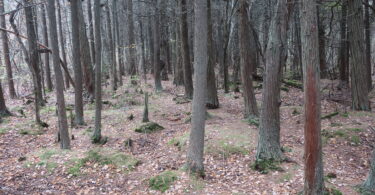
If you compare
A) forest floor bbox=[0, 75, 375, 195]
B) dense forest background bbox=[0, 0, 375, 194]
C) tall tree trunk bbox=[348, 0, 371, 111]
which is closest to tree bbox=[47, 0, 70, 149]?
dense forest background bbox=[0, 0, 375, 194]

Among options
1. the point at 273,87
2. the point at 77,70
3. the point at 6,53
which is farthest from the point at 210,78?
the point at 6,53

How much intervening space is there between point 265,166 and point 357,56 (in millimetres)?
7085

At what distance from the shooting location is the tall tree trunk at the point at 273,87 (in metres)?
6.32

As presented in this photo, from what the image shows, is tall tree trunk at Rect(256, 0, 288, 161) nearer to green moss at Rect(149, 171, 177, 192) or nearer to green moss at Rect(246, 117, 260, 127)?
green moss at Rect(149, 171, 177, 192)

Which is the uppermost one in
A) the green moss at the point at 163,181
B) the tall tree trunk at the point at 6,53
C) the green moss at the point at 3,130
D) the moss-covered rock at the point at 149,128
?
the tall tree trunk at the point at 6,53

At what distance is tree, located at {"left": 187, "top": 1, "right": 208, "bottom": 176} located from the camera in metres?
6.00

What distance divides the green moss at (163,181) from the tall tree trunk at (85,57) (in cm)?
982

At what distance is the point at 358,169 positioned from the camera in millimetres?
6887

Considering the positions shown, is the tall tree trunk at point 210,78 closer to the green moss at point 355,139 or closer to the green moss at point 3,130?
the green moss at point 355,139

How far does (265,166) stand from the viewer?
22.4 feet

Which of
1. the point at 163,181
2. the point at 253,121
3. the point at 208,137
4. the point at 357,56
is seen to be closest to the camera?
the point at 163,181

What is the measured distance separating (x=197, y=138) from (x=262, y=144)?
1.85 metres

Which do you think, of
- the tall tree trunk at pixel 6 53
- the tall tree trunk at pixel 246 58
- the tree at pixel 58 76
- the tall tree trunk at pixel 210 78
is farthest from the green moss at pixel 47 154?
the tall tree trunk at pixel 6 53

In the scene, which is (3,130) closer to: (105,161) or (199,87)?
(105,161)
